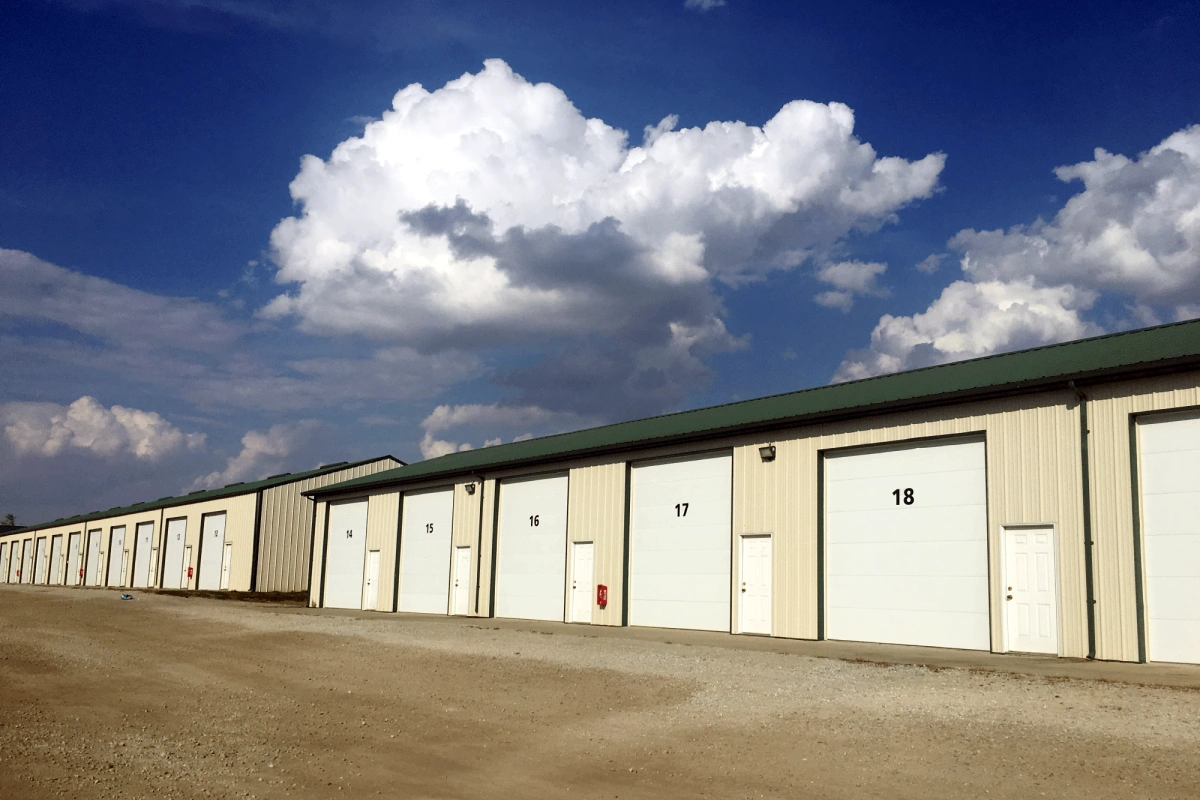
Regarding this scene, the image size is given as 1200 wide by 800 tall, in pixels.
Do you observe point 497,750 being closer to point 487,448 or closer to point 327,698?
point 327,698

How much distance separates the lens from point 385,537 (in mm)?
34750

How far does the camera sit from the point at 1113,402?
1550cm

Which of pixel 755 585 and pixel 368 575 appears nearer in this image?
pixel 755 585

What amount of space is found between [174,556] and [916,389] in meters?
46.3

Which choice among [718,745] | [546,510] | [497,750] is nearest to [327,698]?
[497,750]

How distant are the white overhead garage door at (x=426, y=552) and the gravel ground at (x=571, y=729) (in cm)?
1502

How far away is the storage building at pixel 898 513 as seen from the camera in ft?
49.3

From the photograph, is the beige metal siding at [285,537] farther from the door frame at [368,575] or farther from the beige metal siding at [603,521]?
Result: the beige metal siding at [603,521]

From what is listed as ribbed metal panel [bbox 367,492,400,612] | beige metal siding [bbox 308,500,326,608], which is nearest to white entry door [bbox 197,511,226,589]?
beige metal siding [bbox 308,500,326,608]

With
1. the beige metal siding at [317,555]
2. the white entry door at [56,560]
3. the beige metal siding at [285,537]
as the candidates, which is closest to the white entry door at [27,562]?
the white entry door at [56,560]

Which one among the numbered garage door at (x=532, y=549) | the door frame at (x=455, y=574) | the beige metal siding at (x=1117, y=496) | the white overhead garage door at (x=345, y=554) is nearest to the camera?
the beige metal siding at (x=1117, y=496)

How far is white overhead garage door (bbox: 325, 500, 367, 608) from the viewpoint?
3625 cm

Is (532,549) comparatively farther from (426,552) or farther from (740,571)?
(740,571)

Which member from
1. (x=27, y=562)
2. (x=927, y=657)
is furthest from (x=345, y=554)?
(x=27, y=562)
